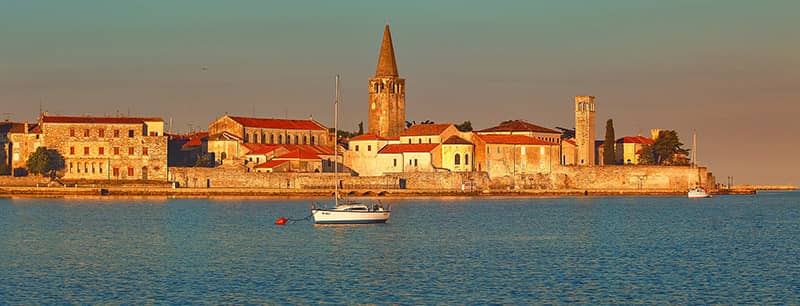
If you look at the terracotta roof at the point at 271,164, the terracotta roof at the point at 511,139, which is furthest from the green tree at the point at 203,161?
the terracotta roof at the point at 511,139

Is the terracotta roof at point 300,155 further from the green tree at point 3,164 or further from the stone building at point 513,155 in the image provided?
the green tree at point 3,164

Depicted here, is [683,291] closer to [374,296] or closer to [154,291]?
[374,296]

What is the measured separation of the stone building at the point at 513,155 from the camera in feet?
296

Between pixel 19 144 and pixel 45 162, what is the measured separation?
23.5 feet

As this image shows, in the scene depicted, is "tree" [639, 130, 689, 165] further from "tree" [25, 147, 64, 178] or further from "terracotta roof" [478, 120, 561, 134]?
"tree" [25, 147, 64, 178]

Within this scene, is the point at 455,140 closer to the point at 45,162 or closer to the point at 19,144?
the point at 45,162

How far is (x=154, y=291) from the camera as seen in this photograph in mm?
26734

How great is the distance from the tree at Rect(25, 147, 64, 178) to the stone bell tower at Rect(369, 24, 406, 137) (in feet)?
89.0

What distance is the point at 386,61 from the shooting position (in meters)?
101

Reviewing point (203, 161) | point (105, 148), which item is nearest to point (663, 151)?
point (203, 161)

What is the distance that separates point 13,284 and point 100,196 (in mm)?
52976

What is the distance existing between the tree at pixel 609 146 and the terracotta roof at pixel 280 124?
2311cm

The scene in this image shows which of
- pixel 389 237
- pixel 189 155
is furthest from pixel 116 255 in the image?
pixel 189 155

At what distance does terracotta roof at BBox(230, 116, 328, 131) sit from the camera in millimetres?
96625
